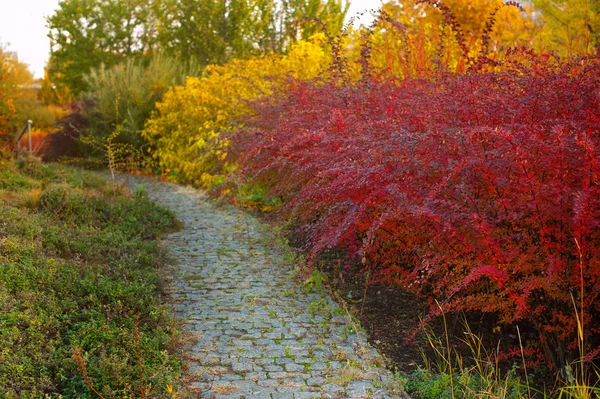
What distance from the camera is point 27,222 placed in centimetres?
580

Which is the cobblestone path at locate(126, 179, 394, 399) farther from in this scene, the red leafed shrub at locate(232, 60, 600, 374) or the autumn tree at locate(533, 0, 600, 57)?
the autumn tree at locate(533, 0, 600, 57)

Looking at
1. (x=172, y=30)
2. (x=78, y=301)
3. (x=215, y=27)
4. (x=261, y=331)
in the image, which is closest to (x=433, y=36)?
(x=261, y=331)

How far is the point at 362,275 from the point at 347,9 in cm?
2157

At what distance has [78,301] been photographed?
4.39 metres

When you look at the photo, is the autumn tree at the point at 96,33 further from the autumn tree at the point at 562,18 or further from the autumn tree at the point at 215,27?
the autumn tree at the point at 562,18

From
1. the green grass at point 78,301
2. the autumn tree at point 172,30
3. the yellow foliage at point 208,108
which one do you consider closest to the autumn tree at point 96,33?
the autumn tree at point 172,30

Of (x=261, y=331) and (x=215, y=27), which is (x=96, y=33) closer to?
(x=215, y=27)

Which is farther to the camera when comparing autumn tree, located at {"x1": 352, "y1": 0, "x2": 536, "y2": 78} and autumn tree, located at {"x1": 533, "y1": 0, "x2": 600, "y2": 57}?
autumn tree, located at {"x1": 533, "y1": 0, "x2": 600, "y2": 57}

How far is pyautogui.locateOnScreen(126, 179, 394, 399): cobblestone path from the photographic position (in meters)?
3.66

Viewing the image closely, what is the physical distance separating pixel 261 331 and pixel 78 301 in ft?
4.45

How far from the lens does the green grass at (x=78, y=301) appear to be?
3.35 m

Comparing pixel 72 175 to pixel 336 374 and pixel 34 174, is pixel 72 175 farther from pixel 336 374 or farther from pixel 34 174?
pixel 336 374

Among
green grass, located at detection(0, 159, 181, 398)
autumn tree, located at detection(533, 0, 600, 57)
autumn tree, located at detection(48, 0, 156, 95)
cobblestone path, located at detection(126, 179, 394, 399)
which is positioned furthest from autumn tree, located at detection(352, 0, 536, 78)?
autumn tree, located at detection(48, 0, 156, 95)

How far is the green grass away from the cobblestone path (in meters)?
0.26
